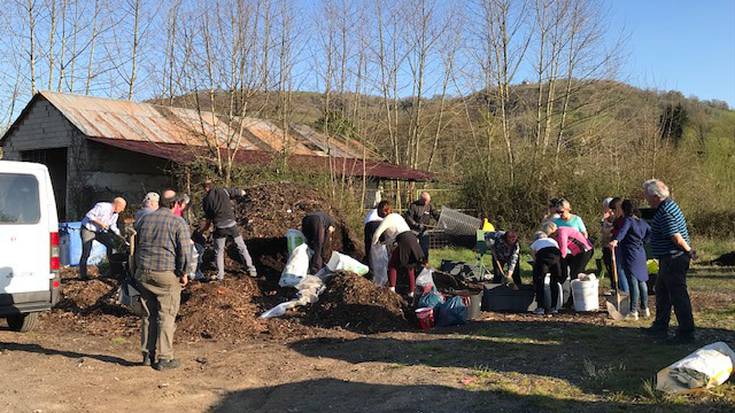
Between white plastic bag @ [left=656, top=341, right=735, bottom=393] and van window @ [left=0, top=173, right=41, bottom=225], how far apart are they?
6723 millimetres

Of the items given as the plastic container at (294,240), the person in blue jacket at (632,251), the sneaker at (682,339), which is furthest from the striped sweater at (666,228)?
the plastic container at (294,240)

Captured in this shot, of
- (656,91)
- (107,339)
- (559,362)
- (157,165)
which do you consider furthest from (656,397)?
(656,91)

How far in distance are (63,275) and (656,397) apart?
10.2 meters

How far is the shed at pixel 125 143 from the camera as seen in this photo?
19500mm

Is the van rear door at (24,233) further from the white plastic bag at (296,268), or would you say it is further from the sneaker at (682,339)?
the sneaker at (682,339)

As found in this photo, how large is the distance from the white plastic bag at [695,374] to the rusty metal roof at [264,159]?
A: 39.4 ft

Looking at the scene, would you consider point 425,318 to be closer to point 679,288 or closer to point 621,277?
point 621,277

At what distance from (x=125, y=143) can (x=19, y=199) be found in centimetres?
1275

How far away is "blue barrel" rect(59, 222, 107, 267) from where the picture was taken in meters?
13.6

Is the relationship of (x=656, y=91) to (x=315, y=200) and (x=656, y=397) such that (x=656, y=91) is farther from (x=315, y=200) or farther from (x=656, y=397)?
(x=656, y=397)

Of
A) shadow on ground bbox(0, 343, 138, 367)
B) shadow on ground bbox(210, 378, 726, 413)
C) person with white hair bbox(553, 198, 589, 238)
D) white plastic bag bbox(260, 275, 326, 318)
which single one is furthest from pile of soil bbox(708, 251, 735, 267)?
shadow on ground bbox(0, 343, 138, 367)

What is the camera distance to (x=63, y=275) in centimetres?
1196

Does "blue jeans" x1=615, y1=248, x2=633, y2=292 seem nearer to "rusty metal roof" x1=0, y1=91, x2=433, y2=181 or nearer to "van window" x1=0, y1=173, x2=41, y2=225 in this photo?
"van window" x1=0, y1=173, x2=41, y2=225

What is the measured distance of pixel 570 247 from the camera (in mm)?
9547
